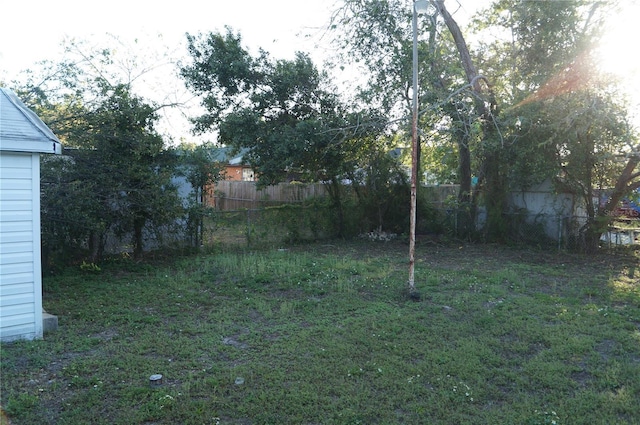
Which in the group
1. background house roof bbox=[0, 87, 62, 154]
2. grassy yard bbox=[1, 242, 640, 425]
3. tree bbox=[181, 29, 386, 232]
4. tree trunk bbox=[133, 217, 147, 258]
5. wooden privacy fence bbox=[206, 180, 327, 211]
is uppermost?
tree bbox=[181, 29, 386, 232]

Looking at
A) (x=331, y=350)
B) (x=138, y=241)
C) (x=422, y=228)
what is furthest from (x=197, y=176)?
(x=331, y=350)

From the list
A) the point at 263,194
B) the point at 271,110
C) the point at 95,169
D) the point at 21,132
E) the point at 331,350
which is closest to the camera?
the point at 331,350

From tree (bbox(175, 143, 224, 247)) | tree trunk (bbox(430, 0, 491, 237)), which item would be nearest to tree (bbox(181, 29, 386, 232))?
tree (bbox(175, 143, 224, 247))

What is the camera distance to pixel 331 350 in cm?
505

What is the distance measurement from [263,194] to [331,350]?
48.4ft

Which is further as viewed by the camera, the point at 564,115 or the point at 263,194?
the point at 263,194

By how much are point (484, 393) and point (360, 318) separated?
2205 mm

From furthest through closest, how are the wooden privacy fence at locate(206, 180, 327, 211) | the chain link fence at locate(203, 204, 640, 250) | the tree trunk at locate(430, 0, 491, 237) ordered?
the wooden privacy fence at locate(206, 180, 327, 211) → the tree trunk at locate(430, 0, 491, 237) → the chain link fence at locate(203, 204, 640, 250)

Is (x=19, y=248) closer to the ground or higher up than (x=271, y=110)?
closer to the ground

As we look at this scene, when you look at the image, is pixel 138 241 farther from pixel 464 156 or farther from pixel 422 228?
pixel 464 156

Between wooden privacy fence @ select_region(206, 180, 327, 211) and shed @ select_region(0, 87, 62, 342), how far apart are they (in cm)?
998

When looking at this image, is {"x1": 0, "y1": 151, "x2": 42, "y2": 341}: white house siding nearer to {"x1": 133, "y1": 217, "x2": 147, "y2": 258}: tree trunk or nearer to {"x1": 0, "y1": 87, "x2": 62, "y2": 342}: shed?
{"x1": 0, "y1": 87, "x2": 62, "y2": 342}: shed

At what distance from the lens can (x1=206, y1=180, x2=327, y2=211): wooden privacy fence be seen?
17122mm

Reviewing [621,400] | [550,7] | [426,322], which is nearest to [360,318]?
[426,322]
